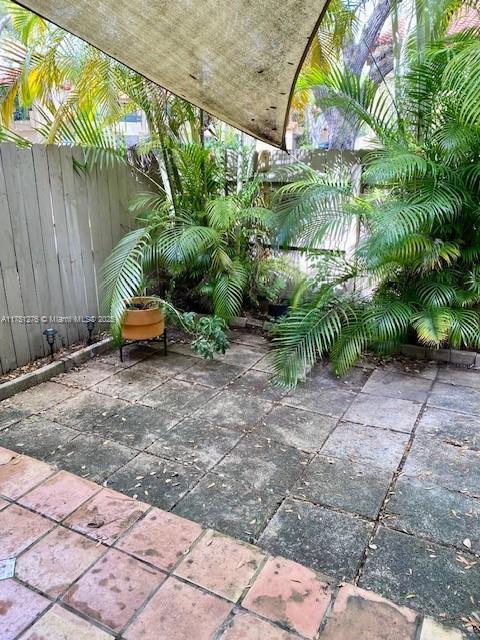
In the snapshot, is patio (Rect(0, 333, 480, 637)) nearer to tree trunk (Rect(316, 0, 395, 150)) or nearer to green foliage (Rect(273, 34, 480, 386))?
green foliage (Rect(273, 34, 480, 386))

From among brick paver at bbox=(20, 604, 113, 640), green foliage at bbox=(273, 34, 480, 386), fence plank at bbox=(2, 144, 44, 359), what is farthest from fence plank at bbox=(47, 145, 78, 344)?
brick paver at bbox=(20, 604, 113, 640)

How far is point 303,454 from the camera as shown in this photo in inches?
86.4

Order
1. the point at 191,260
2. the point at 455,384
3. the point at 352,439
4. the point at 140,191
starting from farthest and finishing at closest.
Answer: the point at 140,191 → the point at 191,260 → the point at 455,384 → the point at 352,439

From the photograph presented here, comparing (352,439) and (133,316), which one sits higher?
(133,316)

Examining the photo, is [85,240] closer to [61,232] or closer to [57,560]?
[61,232]

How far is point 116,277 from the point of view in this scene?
3174 millimetres

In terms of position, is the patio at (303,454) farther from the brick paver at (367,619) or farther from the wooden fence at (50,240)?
the wooden fence at (50,240)

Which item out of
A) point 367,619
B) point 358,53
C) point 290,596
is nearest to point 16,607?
point 290,596

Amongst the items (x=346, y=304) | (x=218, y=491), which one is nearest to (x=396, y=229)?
(x=346, y=304)

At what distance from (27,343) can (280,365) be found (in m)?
1.64

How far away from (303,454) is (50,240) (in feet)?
7.11

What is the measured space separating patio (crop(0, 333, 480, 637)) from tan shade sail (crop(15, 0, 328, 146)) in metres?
1.43

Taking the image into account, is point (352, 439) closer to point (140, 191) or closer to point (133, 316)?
point (133, 316)

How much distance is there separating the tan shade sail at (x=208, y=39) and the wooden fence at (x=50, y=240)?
2.01m
